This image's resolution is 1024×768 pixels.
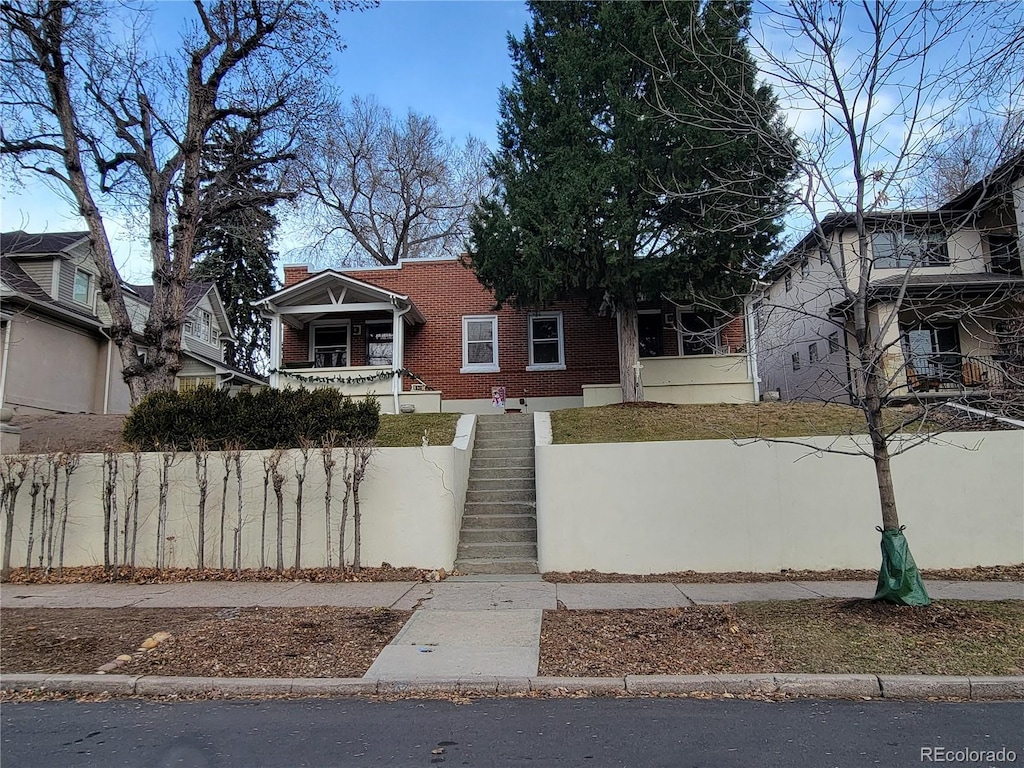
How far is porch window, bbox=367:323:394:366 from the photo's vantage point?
19.5m

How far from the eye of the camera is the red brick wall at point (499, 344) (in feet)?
61.1

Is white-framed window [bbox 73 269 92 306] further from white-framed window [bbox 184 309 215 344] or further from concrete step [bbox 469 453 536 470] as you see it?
concrete step [bbox 469 453 536 470]

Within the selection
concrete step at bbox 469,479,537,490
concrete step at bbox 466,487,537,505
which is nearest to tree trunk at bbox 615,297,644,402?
concrete step at bbox 469,479,537,490

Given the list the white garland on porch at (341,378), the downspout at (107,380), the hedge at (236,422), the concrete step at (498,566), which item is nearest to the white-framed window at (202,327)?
the downspout at (107,380)

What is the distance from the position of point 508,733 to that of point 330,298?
1493 centimetres

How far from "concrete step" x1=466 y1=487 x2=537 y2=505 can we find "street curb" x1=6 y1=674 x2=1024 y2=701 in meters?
5.62

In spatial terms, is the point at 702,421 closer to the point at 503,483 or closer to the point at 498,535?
the point at 503,483

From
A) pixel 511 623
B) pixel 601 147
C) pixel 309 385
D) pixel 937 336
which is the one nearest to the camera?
pixel 511 623

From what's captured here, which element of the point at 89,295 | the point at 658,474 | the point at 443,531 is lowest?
the point at 443,531

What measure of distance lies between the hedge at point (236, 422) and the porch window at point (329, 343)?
9.32m

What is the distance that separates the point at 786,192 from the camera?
7.31m

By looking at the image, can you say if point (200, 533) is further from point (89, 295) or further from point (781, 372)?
point (781, 372)

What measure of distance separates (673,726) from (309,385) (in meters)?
14.6

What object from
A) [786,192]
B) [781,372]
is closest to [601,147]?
[786,192]
